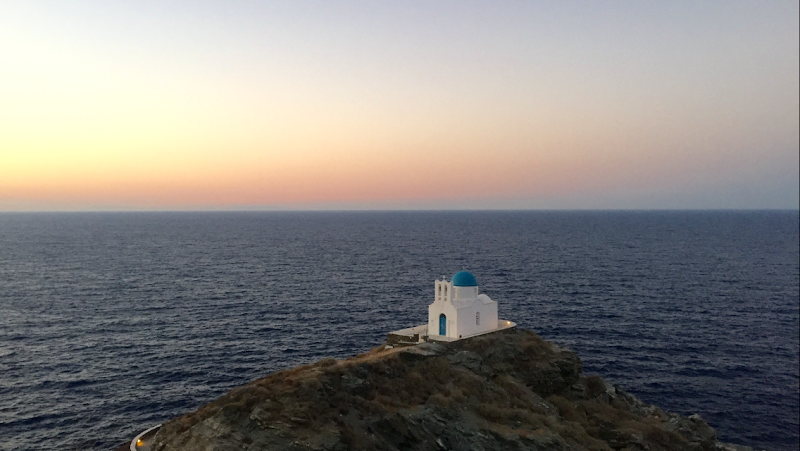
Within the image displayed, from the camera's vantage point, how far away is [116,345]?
237 feet

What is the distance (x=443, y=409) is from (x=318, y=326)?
4707cm

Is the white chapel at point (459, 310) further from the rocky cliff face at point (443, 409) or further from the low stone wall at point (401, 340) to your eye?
the rocky cliff face at point (443, 409)

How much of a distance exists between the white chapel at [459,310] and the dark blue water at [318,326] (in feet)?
71.9

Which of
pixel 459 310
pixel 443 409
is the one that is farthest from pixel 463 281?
pixel 443 409

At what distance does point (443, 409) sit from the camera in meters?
39.4

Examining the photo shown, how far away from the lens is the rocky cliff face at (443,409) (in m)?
34.2

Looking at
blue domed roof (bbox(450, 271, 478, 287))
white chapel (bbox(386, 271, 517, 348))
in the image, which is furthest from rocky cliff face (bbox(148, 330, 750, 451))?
blue domed roof (bbox(450, 271, 478, 287))

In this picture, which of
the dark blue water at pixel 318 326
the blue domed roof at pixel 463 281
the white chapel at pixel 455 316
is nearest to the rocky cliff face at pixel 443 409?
the white chapel at pixel 455 316

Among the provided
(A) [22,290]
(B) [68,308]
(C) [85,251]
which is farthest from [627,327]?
(C) [85,251]

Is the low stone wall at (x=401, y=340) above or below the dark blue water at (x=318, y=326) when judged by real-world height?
above

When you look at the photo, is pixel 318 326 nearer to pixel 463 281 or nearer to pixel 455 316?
pixel 463 281

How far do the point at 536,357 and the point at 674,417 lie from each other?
52.6 feet

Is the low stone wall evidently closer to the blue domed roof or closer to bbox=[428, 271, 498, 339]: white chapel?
bbox=[428, 271, 498, 339]: white chapel

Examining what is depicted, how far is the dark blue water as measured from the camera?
184 feet
